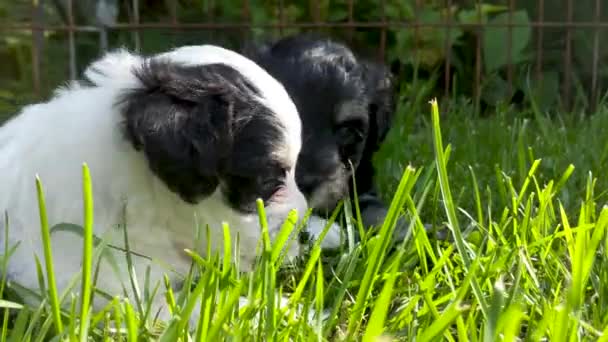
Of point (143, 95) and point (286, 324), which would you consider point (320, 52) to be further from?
point (286, 324)

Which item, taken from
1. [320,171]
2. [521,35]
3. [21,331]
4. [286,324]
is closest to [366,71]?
[320,171]

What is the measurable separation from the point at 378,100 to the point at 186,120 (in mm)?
1292

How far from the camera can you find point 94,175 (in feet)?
7.49

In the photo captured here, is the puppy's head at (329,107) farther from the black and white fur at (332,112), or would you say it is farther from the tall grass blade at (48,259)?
the tall grass blade at (48,259)

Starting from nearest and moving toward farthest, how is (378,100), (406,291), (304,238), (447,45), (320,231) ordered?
(406,291) < (304,238) < (320,231) < (378,100) < (447,45)

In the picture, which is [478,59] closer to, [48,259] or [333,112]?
[333,112]

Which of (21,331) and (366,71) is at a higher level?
(366,71)

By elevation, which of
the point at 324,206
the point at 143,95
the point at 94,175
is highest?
the point at 143,95

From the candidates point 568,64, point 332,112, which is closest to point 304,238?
point 332,112

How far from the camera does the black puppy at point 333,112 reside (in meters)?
2.81

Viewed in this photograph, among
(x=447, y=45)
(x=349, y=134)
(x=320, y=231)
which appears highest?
(x=447, y=45)

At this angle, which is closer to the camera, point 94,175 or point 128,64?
point 94,175

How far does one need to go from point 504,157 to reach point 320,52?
925 millimetres

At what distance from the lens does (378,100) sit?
10.9 feet
